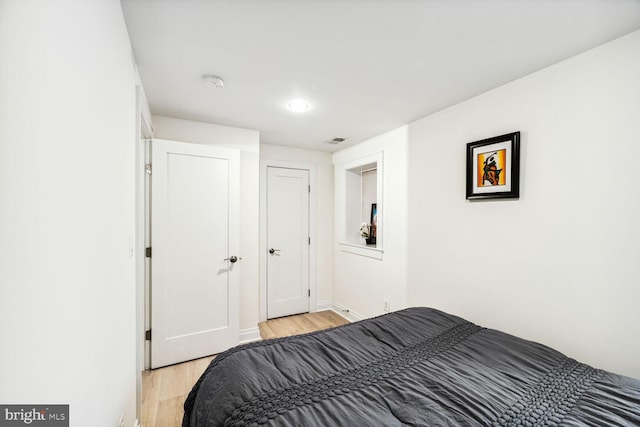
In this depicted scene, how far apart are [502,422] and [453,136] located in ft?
6.91

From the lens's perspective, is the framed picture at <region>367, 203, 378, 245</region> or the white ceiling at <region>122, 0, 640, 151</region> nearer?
the white ceiling at <region>122, 0, 640, 151</region>

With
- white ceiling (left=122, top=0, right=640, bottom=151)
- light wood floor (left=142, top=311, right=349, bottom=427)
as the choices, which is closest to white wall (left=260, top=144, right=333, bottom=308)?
light wood floor (left=142, top=311, right=349, bottom=427)

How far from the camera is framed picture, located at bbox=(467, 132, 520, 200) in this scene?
1.94m

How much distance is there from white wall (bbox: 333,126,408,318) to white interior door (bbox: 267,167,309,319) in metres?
0.69

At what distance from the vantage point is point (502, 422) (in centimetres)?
103

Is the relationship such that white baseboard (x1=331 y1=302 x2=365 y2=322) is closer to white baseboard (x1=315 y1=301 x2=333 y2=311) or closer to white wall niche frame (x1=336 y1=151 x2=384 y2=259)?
white baseboard (x1=315 y1=301 x2=333 y2=311)

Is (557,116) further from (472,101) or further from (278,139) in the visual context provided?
(278,139)

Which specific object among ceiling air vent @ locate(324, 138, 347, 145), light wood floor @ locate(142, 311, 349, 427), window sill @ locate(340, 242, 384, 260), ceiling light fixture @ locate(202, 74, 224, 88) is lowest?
light wood floor @ locate(142, 311, 349, 427)

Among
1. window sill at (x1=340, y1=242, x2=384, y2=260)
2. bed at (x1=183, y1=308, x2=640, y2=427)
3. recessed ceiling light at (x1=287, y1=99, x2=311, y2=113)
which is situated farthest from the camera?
window sill at (x1=340, y1=242, x2=384, y2=260)

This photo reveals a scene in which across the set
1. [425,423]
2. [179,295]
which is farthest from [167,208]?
[425,423]

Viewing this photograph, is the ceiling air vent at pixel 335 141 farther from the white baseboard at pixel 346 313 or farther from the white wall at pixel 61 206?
the white wall at pixel 61 206

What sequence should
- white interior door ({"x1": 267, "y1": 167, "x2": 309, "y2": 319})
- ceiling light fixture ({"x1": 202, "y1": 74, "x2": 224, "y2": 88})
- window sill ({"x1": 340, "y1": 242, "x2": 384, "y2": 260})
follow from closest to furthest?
ceiling light fixture ({"x1": 202, "y1": 74, "x2": 224, "y2": 88}), window sill ({"x1": 340, "y1": 242, "x2": 384, "y2": 260}), white interior door ({"x1": 267, "y1": 167, "x2": 309, "y2": 319})

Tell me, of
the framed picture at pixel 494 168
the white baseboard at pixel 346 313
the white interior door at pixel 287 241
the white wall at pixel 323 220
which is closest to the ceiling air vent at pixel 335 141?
the white wall at pixel 323 220

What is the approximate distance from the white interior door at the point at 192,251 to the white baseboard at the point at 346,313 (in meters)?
1.59
